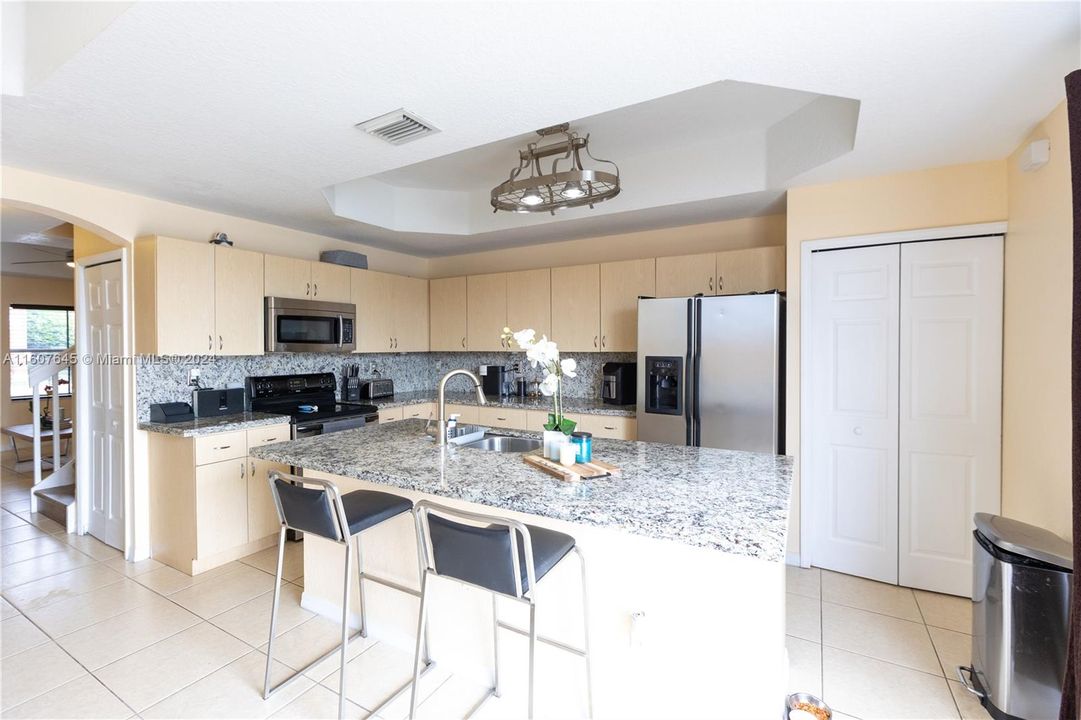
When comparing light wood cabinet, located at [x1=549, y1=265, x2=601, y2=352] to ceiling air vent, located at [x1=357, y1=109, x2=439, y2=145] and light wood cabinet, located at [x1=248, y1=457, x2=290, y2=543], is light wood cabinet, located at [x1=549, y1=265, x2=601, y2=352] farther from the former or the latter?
light wood cabinet, located at [x1=248, y1=457, x2=290, y2=543]

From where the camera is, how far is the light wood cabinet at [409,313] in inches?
191

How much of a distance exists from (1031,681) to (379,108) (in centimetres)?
337

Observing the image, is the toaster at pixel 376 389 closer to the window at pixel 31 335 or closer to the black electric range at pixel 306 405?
the black electric range at pixel 306 405

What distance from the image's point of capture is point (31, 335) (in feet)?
22.7

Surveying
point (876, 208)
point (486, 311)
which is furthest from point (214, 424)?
point (876, 208)

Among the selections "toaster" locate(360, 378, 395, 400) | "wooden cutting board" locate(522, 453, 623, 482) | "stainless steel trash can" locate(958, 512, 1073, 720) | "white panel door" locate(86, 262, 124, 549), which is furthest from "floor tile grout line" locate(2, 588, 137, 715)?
"stainless steel trash can" locate(958, 512, 1073, 720)

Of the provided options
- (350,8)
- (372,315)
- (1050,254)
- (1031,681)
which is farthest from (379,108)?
(1031,681)

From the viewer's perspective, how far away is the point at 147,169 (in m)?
2.84

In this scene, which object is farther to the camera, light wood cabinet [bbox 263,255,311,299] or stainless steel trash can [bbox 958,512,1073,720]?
light wood cabinet [bbox 263,255,311,299]

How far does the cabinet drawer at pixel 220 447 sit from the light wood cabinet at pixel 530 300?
2347 millimetres

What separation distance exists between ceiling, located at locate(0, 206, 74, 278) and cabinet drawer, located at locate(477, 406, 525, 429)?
142 inches

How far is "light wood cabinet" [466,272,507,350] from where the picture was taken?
470 centimetres

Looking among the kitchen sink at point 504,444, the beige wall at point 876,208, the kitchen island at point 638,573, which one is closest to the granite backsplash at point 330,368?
the beige wall at point 876,208

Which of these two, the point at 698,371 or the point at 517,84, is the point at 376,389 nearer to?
the point at 698,371
